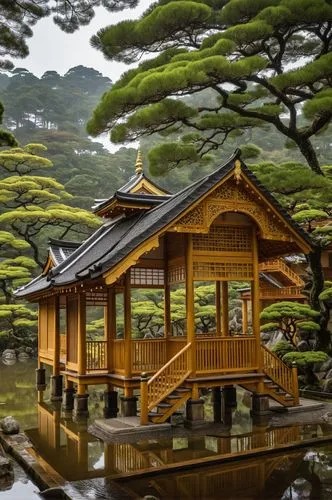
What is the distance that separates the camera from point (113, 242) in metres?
13.4

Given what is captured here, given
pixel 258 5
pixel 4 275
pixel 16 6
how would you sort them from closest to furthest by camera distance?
pixel 16 6 → pixel 258 5 → pixel 4 275

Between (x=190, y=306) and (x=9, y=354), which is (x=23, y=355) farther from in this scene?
(x=190, y=306)

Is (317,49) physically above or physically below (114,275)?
above

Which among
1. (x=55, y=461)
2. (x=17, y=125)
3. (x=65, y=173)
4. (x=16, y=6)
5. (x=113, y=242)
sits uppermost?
(x=17, y=125)

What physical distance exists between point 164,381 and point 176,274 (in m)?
3.07

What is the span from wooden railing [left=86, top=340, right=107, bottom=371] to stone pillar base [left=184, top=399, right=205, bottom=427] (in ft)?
10.6

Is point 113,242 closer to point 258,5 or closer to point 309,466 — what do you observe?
point 309,466

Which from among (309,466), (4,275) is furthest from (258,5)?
(4,275)

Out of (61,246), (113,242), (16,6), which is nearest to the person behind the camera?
(16,6)

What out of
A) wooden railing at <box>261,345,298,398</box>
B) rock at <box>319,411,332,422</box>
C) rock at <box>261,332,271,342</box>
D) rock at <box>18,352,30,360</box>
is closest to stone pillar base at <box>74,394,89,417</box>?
wooden railing at <box>261,345,298,398</box>

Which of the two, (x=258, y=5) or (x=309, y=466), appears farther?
(x=258, y=5)

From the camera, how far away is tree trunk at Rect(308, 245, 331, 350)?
54.1 feet

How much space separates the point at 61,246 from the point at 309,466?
1247 centimetres

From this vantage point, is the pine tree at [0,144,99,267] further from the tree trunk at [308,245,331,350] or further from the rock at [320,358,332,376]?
the rock at [320,358,332,376]
